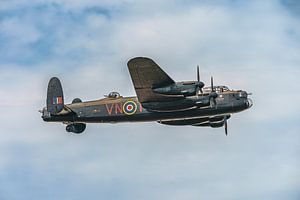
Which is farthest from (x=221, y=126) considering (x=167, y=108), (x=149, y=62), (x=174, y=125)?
(x=149, y=62)

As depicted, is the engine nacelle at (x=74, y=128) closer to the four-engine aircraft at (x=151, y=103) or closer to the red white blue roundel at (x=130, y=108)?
the four-engine aircraft at (x=151, y=103)

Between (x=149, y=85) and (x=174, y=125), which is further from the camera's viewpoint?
(x=174, y=125)

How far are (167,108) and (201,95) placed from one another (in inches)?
93.7

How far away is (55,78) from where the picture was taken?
48844 millimetres

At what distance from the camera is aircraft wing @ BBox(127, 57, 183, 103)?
42719 millimetres

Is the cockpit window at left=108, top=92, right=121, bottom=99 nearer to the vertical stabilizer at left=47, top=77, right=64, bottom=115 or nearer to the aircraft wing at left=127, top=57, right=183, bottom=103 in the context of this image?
the aircraft wing at left=127, top=57, right=183, bottom=103

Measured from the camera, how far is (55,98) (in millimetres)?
48031

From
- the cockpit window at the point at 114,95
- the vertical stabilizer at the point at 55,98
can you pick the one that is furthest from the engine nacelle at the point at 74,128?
the cockpit window at the point at 114,95

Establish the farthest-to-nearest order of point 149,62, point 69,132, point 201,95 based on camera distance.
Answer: point 69,132 → point 201,95 → point 149,62

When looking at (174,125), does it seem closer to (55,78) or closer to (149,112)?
(149,112)

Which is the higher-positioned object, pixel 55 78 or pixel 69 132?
pixel 55 78

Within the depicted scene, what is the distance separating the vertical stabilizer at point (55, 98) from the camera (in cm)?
4775

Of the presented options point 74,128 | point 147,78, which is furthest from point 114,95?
point 147,78

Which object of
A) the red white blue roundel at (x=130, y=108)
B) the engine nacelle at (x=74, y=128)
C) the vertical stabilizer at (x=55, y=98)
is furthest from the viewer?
the engine nacelle at (x=74, y=128)
